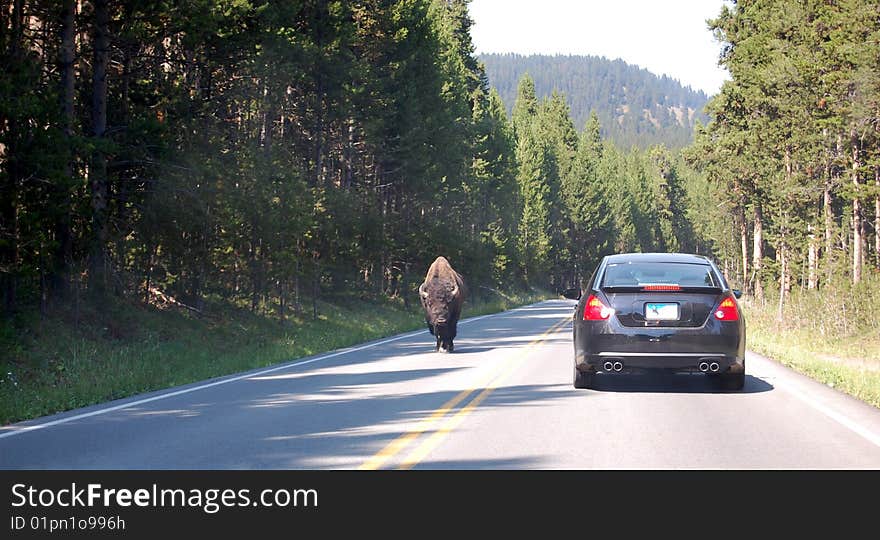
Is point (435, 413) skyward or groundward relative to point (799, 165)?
groundward

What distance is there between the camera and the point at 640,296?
1219 centimetres

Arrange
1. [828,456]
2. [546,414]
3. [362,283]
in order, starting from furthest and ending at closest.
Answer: [362,283]
[546,414]
[828,456]

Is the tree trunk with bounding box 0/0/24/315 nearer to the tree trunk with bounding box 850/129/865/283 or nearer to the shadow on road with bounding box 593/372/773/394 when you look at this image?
the shadow on road with bounding box 593/372/773/394

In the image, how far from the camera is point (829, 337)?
79.7 feet

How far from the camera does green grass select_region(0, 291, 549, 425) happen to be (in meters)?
12.5

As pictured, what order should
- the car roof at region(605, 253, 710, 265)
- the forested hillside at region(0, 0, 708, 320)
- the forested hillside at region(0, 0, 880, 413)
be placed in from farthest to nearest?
the forested hillside at region(0, 0, 880, 413) < the forested hillside at region(0, 0, 708, 320) < the car roof at region(605, 253, 710, 265)

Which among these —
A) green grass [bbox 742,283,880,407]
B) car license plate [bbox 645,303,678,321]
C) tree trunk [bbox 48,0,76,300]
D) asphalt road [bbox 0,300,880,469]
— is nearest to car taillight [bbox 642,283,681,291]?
car license plate [bbox 645,303,678,321]

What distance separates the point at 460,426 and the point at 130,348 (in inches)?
386

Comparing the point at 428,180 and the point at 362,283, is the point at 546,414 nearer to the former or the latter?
the point at 362,283

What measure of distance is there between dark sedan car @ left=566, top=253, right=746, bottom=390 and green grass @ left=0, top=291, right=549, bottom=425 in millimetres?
6375

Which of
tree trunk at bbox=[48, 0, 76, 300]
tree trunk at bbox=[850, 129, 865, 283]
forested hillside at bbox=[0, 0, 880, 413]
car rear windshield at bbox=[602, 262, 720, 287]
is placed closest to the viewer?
car rear windshield at bbox=[602, 262, 720, 287]

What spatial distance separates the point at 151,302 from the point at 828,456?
17816mm
